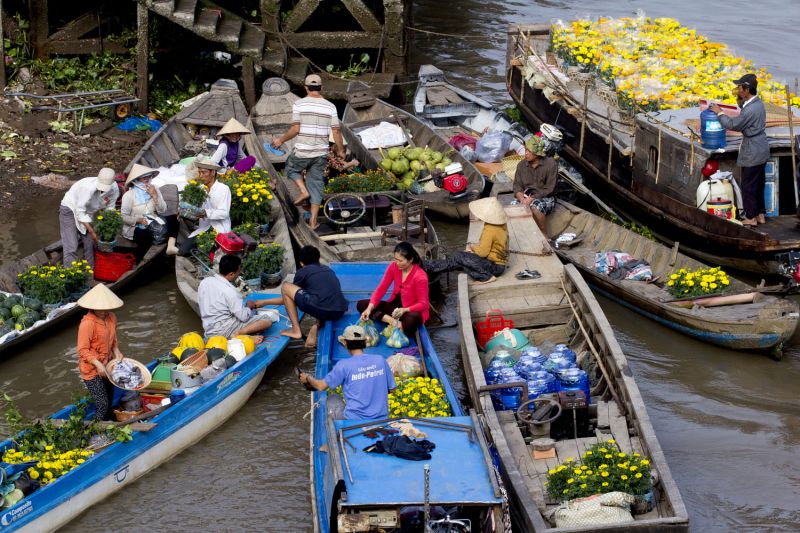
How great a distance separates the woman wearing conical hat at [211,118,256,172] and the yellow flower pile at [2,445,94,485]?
5485 mm

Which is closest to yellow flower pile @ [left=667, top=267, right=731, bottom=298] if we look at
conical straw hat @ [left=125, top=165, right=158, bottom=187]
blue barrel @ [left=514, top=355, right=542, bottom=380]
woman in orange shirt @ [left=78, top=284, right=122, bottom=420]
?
blue barrel @ [left=514, top=355, right=542, bottom=380]

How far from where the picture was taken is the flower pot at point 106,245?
11820 millimetres

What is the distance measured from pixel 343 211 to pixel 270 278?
5.83ft

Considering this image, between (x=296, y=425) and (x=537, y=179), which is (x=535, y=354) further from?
(x=537, y=179)

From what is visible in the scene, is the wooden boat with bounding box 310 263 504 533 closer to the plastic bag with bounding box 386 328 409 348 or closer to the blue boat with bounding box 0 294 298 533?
the blue boat with bounding box 0 294 298 533

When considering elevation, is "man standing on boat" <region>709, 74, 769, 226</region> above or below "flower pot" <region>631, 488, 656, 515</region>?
above

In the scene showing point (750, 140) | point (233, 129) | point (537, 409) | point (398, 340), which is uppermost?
point (750, 140)

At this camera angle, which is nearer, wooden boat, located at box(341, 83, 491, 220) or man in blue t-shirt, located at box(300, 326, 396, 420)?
man in blue t-shirt, located at box(300, 326, 396, 420)

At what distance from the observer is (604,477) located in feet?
24.3

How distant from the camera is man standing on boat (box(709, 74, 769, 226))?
1186cm

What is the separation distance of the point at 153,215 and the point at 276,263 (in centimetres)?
201

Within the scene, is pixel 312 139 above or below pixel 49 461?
above

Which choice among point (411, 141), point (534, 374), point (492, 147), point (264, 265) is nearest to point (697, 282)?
point (534, 374)

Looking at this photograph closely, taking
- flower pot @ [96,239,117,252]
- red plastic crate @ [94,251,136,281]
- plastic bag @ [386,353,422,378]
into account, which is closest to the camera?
plastic bag @ [386,353,422,378]
